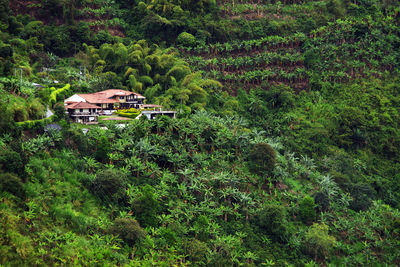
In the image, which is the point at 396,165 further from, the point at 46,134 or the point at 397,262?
the point at 46,134

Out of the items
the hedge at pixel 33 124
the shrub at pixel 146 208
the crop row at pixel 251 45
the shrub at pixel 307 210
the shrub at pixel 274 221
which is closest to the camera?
the shrub at pixel 146 208

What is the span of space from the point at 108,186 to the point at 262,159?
1841 cm

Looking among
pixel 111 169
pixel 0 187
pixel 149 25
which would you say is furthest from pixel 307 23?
pixel 0 187

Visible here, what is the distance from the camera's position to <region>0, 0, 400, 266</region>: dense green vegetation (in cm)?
2841

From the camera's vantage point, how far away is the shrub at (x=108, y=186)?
101ft

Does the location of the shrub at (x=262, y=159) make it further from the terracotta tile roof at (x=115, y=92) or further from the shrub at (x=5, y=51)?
the shrub at (x=5, y=51)

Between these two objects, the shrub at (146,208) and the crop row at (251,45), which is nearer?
the shrub at (146,208)

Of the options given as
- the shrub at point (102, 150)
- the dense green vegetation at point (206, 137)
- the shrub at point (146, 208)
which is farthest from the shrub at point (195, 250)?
the shrub at point (102, 150)

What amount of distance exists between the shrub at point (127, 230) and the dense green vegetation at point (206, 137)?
114mm

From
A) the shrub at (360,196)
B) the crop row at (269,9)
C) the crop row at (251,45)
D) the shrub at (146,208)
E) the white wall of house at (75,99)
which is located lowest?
the shrub at (360,196)

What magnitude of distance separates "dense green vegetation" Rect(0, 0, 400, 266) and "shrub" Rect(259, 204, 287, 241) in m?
0.21

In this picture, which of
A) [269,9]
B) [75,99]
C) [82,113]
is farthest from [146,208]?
[269,9]

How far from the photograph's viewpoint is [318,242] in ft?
113

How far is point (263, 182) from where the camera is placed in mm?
41719
